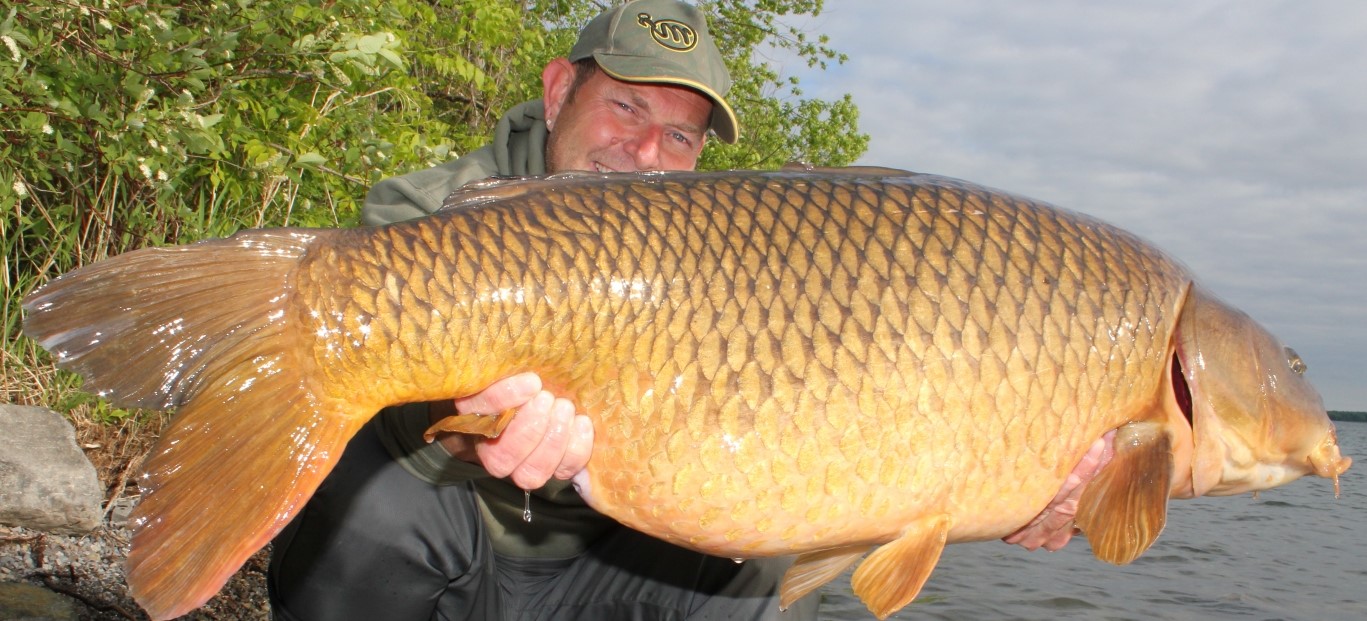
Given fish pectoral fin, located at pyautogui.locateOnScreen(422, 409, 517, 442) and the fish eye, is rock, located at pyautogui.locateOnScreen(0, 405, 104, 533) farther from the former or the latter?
the fish eye

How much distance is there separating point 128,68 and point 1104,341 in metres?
3.16

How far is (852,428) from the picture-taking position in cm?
153

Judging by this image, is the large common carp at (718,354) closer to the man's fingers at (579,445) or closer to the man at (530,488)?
the man's fingers at (579,445)

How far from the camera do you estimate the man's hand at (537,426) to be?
155 cm

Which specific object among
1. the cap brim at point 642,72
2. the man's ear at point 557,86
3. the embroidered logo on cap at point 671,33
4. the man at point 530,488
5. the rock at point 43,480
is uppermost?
the embroidered logo on cap at point 671,33

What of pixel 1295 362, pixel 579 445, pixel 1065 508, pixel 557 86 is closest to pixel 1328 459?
pixel 1295 362

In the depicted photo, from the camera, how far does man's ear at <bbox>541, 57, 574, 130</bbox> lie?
9.71 ft

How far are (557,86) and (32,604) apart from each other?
1897 millimetres

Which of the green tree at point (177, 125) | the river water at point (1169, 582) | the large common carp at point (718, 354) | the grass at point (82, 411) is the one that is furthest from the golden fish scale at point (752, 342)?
the river water at point (1169, 582)

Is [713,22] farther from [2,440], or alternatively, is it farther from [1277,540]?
[2,440]

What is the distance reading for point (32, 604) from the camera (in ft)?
8.13

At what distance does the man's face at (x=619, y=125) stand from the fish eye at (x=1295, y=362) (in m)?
1.59

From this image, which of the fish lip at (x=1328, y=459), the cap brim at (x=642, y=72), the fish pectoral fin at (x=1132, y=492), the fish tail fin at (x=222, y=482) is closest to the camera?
the fish tail fin at (x=222, y=482)

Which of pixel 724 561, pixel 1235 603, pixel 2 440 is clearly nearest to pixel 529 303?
pixel 724 561
